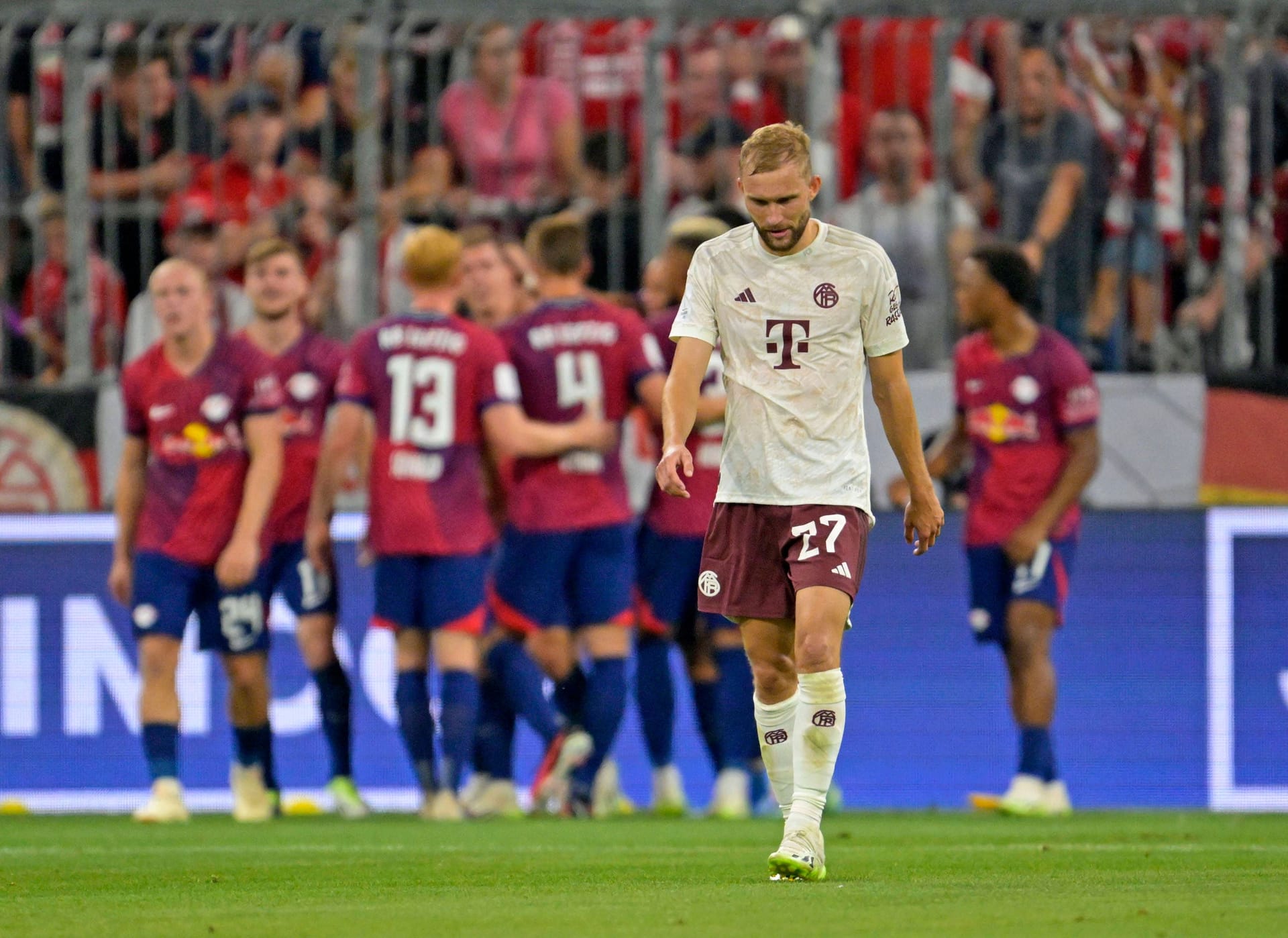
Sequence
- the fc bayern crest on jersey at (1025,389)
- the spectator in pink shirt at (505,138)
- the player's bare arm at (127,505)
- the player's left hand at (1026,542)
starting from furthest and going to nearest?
the spectator in pink shirt at (505,138), the fc bayern crest on jersey at (1025,389), the player's left hand at (1026,542), the player's bare arm at (127,505)

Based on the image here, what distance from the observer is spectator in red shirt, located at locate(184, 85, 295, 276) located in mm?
12109

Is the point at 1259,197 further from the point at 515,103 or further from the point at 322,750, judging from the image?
the point at 322,750

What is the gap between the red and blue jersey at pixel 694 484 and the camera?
1036 cm

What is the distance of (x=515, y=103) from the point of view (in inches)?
477

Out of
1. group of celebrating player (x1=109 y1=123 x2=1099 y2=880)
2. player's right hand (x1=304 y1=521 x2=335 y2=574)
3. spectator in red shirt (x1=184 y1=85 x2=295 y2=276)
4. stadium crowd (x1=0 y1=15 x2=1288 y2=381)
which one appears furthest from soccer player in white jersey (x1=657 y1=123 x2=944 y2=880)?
spectator in red shirt (x1=184 y1=85 x2=295 y2=276)

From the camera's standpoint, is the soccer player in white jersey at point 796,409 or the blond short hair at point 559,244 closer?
the soccer player in white jersey at point 796,409

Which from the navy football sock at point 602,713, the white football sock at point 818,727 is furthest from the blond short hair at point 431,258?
the white football sock at point 818,727

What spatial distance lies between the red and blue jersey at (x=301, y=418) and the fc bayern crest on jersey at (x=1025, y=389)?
3.12 metres

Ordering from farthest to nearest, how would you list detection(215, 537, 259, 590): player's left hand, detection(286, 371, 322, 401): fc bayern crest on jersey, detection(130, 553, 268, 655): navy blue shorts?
1. detection(286, 371, 322, 401): fc bayern crest on jersey
2. detection(130, 553, 268, 655): navy blue shorts
3. detection(215, 537, 259, 590): player's left hand

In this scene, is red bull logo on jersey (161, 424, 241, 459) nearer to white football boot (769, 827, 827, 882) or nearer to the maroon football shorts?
the maroon football shorts

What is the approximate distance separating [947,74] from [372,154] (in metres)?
2.98

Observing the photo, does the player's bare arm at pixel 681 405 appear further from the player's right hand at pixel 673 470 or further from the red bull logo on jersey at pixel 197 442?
the red bull logo on jersey at pixel 197 442

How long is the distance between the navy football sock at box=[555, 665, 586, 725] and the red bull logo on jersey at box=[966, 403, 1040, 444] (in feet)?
7.13

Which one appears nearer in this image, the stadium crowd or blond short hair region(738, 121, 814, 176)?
blond short hair region(738, 121, 814, 176)
